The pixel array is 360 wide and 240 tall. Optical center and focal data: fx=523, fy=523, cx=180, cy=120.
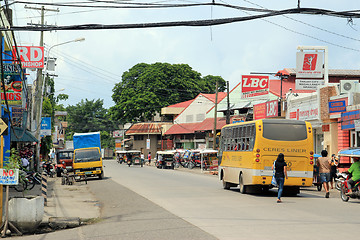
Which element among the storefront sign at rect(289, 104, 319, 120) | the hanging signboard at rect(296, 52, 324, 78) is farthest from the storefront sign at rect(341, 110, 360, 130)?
the hanging signboard at rect(296, 52, 324, 78)

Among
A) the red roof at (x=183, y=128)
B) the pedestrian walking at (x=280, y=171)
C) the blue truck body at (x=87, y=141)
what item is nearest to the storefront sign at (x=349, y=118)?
the pedestrian walking at (x=280, y=171)

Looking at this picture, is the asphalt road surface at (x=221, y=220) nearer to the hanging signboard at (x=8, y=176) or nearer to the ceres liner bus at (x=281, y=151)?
the hanging signboard at (x=8, y=176)

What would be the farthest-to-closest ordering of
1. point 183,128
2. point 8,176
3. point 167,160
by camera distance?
point 183,128 → point 167,160 → point 8,176

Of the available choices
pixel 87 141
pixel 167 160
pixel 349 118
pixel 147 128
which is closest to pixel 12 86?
pixel 87 141

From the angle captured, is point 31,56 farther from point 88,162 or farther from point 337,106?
point 337,106

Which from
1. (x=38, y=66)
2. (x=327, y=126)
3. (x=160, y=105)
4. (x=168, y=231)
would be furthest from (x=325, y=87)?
(x=160, y=105)

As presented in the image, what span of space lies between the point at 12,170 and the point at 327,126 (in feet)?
85.7

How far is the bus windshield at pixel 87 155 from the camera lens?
36.6m

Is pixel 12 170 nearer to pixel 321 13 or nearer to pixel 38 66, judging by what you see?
pixel 321 13

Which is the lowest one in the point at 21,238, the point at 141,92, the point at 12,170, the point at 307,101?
the point at 21,238

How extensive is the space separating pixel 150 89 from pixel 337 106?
182 feet

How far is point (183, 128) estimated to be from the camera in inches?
3083

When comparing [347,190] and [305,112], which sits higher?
[305,112]

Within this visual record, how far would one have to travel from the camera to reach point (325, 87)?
34.4 m
